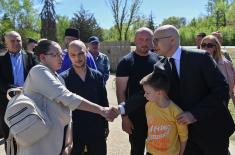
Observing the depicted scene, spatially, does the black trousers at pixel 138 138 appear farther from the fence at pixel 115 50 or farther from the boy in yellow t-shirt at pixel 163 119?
the fence at pixel 115 50

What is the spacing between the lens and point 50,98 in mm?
3855

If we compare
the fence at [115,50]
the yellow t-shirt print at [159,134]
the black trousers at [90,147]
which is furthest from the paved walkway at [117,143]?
the fence at [115,50]

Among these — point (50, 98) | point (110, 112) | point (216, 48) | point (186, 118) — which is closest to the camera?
point (50, 98)

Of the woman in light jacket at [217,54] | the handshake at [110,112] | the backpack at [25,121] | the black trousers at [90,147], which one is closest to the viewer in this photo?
the backpack at [25,121]

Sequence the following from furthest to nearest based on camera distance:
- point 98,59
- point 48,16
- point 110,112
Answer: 1. point 48,16
2. point 98,59
3. point 110,112

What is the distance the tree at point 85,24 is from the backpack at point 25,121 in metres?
34.8

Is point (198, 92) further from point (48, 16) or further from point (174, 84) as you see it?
point (48, 16)

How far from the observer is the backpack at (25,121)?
3.66 metres

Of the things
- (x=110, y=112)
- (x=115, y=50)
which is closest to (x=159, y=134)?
(x=110, y=112)

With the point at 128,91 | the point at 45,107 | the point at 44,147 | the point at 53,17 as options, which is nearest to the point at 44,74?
the point at 45,107

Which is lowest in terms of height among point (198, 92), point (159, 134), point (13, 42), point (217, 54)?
point (159, 134)

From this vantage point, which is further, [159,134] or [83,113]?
[83,113]

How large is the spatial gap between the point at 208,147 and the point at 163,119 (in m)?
0.52

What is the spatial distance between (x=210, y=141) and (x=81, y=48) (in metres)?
1.82
